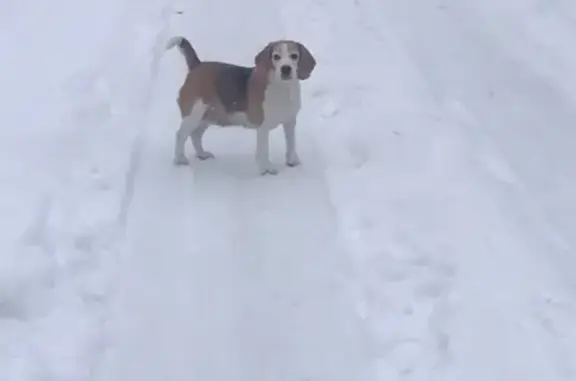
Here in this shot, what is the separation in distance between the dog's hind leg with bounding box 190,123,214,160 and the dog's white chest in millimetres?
457

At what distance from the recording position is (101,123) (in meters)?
7.84

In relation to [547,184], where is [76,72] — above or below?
below

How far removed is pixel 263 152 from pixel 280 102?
344mm

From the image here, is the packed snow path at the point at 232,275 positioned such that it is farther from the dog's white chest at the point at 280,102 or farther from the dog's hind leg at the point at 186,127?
the dog's white chest at the point at 280,102

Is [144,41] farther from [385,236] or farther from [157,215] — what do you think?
[385,236]

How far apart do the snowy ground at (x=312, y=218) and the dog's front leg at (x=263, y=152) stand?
0.09 m

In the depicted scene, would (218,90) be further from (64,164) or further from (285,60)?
(64,164)

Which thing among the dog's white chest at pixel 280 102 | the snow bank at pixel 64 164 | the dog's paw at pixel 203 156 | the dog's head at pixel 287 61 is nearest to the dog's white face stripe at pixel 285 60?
the dog's head at pixel 287 61

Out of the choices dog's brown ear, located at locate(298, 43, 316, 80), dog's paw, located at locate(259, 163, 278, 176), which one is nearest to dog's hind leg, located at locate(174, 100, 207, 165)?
dog's paw, located at locate(259, 163, 278, 176)

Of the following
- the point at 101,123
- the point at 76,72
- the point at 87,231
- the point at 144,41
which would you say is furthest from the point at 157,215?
the point at 144,41

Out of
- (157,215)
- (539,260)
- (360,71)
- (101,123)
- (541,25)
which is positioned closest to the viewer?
(539,260)

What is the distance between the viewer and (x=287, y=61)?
21.5ft

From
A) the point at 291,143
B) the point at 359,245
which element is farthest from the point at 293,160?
the point at 359,245

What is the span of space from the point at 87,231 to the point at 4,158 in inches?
60.6
